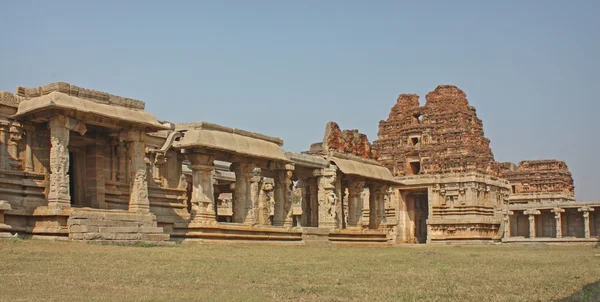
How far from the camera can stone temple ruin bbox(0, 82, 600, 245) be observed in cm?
2159

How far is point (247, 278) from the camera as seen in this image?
44.4 ft

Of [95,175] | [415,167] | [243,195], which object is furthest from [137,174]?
[415,167]

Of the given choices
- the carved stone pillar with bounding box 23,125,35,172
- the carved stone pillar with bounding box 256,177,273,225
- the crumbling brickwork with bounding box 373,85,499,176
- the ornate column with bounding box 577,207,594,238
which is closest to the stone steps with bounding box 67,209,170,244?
the carved stone pillar with bounding box 23,125,35,172

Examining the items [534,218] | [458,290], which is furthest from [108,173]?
[534,218]

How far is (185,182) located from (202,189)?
241 cm

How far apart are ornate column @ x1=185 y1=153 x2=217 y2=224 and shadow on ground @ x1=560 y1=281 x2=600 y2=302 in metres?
16.1

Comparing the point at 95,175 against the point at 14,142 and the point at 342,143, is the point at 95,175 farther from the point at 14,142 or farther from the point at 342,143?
the point at 342,143

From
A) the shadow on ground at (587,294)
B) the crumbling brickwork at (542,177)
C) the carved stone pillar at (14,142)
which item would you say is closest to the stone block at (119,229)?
the carved stone pillar at (14,142)

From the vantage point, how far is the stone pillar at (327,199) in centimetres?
3294

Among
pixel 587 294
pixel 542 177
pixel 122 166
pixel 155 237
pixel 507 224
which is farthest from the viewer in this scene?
pixel 542 177

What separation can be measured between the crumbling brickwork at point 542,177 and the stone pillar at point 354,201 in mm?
34678

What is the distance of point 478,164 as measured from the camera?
5106 cm

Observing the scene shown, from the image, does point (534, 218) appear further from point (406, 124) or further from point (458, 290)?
point (458, 290)

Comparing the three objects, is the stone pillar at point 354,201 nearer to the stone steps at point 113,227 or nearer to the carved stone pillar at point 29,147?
the stone steps at point 113,227
